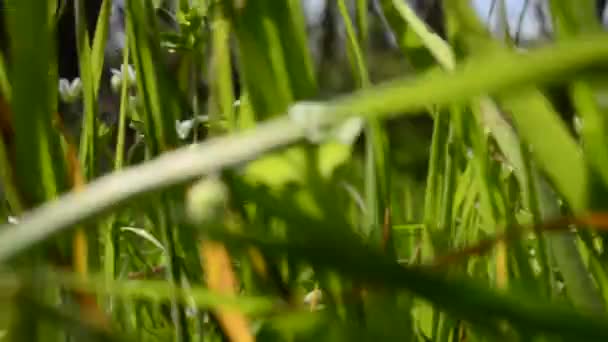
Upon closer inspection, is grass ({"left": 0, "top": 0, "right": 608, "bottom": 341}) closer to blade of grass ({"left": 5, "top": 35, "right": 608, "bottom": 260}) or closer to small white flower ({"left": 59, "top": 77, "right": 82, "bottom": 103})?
blade of grass ({"left": 5, "top": 35, "right": 608, "bottom": 260})

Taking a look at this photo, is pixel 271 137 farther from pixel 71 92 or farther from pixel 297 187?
pixel 71 92

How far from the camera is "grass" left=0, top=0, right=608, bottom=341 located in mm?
154

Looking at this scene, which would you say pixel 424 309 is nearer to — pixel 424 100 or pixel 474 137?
pixel 474 137

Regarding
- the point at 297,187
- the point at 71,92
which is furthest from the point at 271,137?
the point at 71,92

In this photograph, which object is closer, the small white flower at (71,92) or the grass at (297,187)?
the grass at (297,187)

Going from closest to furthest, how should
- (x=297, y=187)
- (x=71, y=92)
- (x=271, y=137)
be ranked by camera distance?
(x=271, y=137) → (x=297, y=187) → (x=71, y=92)

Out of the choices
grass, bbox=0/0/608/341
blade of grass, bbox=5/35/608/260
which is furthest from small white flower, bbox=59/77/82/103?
blade of grass, bbox=5/35/608/260

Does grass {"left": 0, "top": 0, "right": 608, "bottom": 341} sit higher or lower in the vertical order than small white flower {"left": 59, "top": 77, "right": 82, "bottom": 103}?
lower

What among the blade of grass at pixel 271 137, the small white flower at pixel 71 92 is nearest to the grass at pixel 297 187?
the blade of grass at pixel 271 137

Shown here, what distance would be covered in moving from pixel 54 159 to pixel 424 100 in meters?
0.25

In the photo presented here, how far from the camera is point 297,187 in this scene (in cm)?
27

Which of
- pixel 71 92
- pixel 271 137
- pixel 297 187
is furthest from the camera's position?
pixel 71 92

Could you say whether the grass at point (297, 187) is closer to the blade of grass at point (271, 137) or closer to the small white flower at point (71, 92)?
the blade of grass at point (271, 137)

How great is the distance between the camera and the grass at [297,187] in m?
0.15
